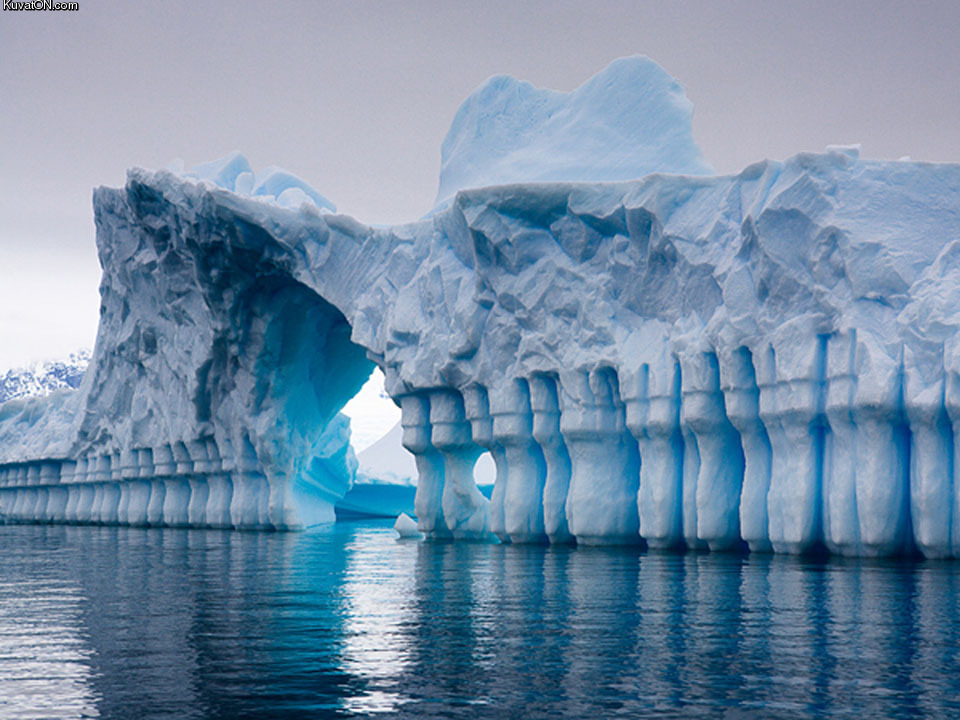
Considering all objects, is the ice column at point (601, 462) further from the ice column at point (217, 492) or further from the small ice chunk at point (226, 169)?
the small ice chunk at point (226, 169)

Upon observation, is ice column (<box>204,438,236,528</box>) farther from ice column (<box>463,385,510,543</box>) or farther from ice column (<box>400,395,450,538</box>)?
ice column (<box>463,385,510,543</box>)

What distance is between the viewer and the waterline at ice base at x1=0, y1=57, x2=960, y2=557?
469 inches

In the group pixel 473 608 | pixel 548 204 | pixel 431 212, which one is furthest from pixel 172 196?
pixel 473 608

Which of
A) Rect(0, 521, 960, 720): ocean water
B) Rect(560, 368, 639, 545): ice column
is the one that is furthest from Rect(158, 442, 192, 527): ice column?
Rect(0, 521, 960, 720): ocean water

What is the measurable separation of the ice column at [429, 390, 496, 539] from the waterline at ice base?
4 centimetres

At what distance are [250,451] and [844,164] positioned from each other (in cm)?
1701

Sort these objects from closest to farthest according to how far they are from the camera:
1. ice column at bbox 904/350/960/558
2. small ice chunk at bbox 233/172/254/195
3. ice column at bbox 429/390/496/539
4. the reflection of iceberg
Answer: the reflection of iceberg
ice column at bbox 904/350/960/558
ice column at bbox 429/390/496/539
small ice chunk at bbox 233/172/254/195

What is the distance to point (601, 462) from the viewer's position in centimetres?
1573

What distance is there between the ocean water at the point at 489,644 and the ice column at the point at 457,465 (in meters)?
8.02

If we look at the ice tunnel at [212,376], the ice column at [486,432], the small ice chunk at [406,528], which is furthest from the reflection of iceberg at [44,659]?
the ice tunnel at [212,376]

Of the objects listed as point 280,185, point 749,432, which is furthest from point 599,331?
point 280,185

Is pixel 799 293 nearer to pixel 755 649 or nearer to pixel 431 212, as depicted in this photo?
pixel 755 649

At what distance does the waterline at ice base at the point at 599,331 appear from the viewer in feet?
39.1

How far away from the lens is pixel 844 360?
1190cm
